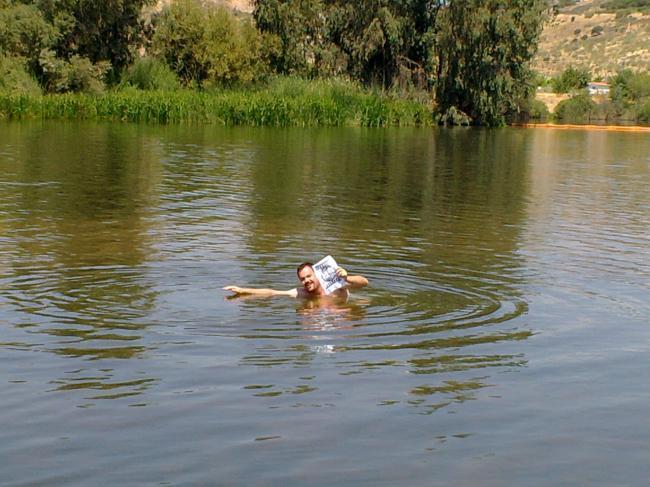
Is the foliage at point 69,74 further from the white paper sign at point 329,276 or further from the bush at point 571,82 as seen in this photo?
the white paper sign at point 329,276

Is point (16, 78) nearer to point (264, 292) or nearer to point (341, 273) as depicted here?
point (264, 292)

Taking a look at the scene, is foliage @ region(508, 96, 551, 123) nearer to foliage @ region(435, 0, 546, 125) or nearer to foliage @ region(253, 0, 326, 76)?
foliage @ region(435, 0, 546, 125)

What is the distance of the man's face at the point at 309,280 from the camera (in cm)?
1255

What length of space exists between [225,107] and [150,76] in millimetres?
10213

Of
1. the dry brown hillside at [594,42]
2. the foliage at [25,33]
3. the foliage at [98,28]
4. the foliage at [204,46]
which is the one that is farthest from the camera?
the dry brown hillside at [594,42]

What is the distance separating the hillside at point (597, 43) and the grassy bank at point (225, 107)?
63.2 m

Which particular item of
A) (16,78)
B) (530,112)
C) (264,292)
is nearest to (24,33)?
(16,78)

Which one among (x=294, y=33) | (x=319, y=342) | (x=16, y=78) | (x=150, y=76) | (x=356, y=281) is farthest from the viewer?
(x=294, y=33)

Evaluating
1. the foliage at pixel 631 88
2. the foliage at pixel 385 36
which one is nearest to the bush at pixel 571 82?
the foliage at pixel 631 88

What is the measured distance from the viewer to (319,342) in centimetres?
1050

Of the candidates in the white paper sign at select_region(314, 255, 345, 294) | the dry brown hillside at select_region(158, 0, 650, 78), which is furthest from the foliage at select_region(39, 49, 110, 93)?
the dry brown hillside at select_region(158, 0, 650, 78)

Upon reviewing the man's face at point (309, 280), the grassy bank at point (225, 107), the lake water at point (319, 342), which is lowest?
the lake water at point (319, 342)

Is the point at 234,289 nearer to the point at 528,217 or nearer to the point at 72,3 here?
the point at 528,217

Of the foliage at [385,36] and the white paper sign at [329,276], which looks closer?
the white paper sign at [329,276]
